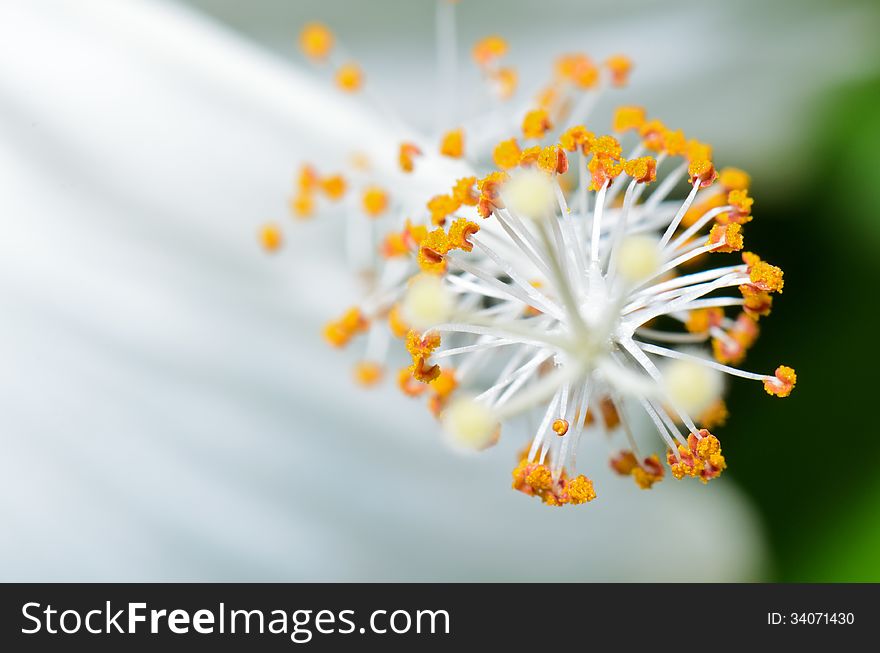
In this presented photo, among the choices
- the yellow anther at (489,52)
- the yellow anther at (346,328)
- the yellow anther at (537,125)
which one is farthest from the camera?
the yellow anther at (489,52)

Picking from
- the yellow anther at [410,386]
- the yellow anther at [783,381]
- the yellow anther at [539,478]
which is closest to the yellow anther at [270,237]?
the yellow anther at [410,386]

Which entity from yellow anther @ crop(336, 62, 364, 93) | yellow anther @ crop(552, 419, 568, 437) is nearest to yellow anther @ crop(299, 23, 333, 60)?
yellow anther @ crop(336, 62, 364, 93)

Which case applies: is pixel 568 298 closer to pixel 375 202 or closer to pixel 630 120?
pixel 630 120

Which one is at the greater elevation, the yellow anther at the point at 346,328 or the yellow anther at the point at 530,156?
the yellow anther at the point at 530,156

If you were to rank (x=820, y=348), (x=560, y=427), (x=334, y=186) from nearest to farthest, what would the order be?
(x=560, y=427)
(x=334, y=186)
(x=820, y=348)

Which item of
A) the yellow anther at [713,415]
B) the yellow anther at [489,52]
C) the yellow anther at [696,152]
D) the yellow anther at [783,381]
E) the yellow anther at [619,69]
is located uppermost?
the yellow anther at [489,52]

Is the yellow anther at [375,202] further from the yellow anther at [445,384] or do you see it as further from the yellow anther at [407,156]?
the yellow anther at [445,384]

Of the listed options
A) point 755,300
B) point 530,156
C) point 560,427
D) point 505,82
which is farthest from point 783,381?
point 505,82
